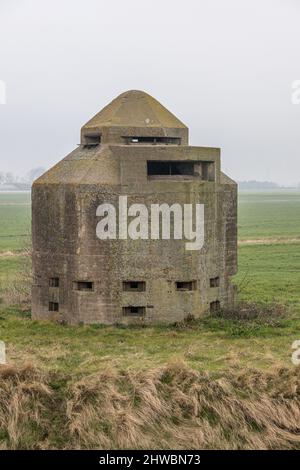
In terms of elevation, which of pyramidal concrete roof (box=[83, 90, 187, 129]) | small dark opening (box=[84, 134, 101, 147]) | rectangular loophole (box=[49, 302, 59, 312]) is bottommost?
rectangular loophole (box=[49, 302, 59, 312])

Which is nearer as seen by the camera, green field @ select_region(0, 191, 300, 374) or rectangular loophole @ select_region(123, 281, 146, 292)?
green field @ select_region(0, 191, 300, 374)

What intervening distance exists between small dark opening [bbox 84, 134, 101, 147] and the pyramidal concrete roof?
0.27 metres

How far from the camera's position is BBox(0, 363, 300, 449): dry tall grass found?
545 inches

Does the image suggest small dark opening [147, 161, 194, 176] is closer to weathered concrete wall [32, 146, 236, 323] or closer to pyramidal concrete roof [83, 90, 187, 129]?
weathered concrete wall [32, 146, 236, 323]

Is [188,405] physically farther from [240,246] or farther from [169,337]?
[240,246]

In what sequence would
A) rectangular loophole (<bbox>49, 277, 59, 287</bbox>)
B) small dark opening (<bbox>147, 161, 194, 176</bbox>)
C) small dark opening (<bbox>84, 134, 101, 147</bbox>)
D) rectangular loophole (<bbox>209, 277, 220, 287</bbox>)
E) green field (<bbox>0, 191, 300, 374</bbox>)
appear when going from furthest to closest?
small dark opening (<bbox>84, 134, 101, 147</bbox>)
small dark opening (<bbox>147, 161, 194, 176</bbox>)
rectangular loophole (<bbox>209, 277, 220, 287</bbox>)
rectangular loophole (<bbox>49, 277, 59, 287</bbox>)
green field (<bbox>0, 191, 300, 374</bbox>)

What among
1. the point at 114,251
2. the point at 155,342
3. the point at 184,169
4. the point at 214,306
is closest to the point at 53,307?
the point at 114,251

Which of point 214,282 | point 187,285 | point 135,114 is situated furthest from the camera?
point 135,114

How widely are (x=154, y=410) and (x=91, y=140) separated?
320 inches

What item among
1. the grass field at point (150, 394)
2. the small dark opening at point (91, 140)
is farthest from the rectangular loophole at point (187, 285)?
the small dark opening at point (91, 140)

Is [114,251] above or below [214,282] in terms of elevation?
above

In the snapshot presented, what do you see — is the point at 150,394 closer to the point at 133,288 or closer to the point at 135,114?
the point at 133,288

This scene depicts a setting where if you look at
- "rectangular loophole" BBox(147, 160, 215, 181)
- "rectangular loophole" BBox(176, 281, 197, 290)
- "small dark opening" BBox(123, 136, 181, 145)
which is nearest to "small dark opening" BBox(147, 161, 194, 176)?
"rectangular loophole" BBox(147, 160, 215, 181)

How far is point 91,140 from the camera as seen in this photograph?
20188mm
